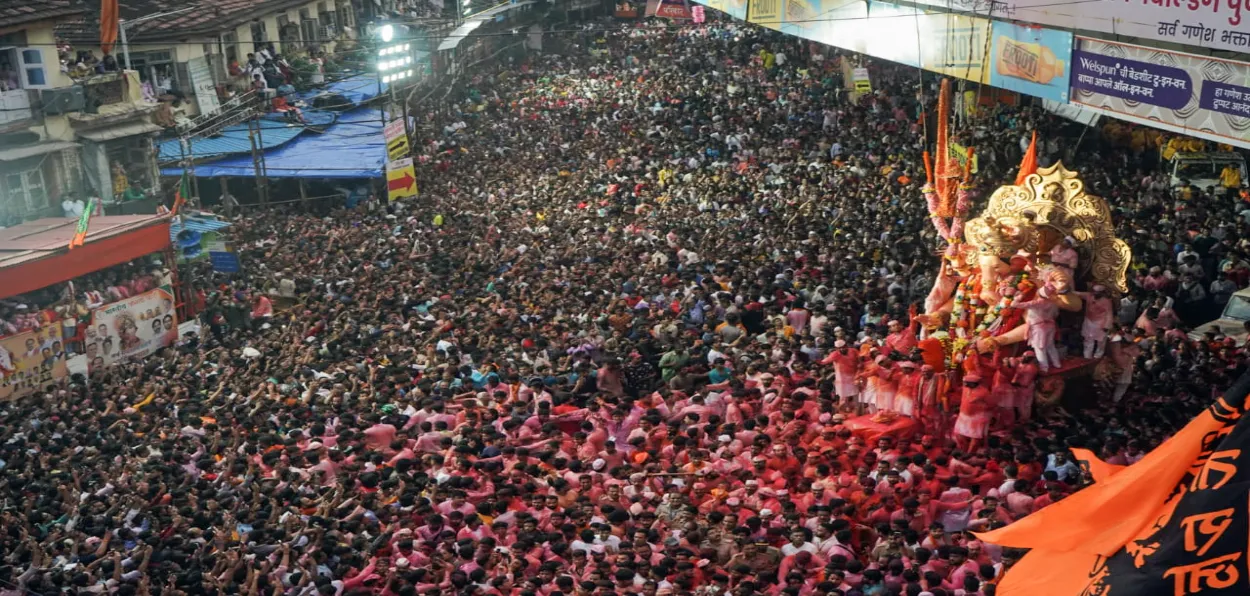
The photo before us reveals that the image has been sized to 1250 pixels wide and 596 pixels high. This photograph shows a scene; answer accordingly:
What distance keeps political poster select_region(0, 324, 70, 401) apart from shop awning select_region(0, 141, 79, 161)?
620 centimetres

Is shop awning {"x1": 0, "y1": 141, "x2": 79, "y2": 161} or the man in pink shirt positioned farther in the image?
shop awning {"x1": 0, "y1": 141, "x2": 79, "y2": 161}

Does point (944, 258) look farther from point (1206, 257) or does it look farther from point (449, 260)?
point (449, 260)

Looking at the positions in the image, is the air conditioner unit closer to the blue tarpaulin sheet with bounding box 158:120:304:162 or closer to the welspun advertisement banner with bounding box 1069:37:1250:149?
the blue tarpaulin sheet with bounding box 158:120:304:162

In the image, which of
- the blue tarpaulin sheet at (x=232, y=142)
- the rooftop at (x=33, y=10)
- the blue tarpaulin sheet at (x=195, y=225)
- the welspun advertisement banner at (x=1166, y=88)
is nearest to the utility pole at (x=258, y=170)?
the blue tarpaulin sheet at (x=232, y=142)

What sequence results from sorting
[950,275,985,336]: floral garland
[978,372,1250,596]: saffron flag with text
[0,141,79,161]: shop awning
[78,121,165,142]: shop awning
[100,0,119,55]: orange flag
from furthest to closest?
[78,121,165,142]: shop awning → [100,0,119,55]: orange flag → [0,141,79,161]: shop awning → [950,275,985,336]: floral garland → [978,372,1250,596]: saffron flag with text

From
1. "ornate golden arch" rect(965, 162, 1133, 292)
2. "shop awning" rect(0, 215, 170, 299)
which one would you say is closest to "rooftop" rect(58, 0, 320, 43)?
"shop awning" rect(0, 215, 170, 299)

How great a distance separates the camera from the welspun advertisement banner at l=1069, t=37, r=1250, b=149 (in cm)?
1429

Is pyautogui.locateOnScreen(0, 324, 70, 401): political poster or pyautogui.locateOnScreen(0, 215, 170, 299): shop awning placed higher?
pyautogui.locateOnScreen(0, 215, 170, 299): shop awning

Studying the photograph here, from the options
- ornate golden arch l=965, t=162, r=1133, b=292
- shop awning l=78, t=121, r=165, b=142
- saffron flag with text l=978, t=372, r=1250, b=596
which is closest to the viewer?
saffron flag with text l=978, t=372, r=1250, b=596

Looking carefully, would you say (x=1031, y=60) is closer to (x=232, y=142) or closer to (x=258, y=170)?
(x=258, y=170)

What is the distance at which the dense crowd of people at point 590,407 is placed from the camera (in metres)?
10.2

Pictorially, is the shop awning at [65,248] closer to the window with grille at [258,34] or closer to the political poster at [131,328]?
the political poster at [131,328]

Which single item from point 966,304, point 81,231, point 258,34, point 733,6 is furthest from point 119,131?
point 966,304

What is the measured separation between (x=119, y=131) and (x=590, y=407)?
1359 centimetres
